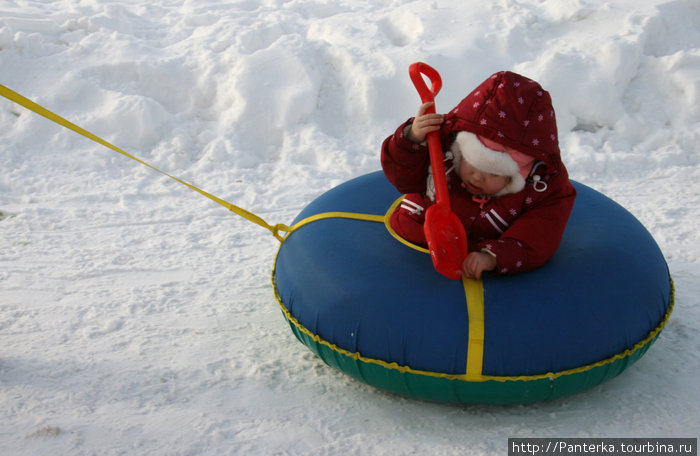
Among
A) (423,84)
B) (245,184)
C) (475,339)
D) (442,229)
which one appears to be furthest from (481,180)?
(245,184)

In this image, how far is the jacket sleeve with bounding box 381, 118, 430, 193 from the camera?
2146mm

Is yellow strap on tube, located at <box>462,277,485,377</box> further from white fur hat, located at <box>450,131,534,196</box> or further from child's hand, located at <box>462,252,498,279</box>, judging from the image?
white fur hat, located at <box>450,131,534,196</box>

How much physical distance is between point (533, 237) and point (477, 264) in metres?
0.21

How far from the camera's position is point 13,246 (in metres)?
3.34

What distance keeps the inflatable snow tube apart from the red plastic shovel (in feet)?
0.19

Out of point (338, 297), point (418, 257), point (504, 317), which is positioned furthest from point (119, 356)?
point (504, 317)

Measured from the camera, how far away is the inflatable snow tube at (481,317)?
1.87 metres

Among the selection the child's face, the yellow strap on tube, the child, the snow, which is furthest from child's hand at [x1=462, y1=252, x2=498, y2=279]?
the snow

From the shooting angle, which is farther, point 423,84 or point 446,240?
point 423,84

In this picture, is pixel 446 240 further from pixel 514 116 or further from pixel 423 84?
pixel 423 84

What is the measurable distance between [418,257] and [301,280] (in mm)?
408

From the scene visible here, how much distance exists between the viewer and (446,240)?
2.02 metres

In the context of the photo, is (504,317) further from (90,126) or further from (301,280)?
(90,126)

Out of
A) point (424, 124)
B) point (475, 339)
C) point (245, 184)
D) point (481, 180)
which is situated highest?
point (424, 124)
